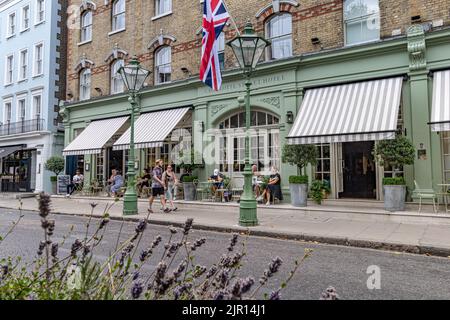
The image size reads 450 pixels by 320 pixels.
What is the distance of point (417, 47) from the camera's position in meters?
10.8

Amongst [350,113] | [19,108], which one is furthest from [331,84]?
[19,108]

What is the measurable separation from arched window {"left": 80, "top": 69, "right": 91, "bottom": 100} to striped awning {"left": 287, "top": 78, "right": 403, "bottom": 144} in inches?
547

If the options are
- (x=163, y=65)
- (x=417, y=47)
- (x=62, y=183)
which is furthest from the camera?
(x=62, y=183)

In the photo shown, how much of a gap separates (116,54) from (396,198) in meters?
15.7

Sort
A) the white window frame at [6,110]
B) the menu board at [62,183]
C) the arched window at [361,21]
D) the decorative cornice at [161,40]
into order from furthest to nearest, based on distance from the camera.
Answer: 1. the white window frame at [6,110]
2. the menu board at [62,183]
3. the decorative cornice at [161,40]
4. the arched window at [361,21]

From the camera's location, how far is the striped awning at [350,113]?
10.5 m

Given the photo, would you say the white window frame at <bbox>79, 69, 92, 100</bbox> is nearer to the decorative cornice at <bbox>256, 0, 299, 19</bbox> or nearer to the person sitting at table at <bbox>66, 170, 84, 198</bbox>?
the person sitting at table at <bbox>66, 170, 84, 198</bbox>

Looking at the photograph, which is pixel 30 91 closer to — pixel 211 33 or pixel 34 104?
pixel 34 104

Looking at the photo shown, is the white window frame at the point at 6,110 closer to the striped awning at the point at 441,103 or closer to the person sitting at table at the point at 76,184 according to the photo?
the person sitting at table at the point at 76,184

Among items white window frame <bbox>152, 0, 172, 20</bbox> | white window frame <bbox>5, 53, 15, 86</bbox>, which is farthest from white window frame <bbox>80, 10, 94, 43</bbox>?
white window frame <bbox>5, 53, 15, 86</bbox>

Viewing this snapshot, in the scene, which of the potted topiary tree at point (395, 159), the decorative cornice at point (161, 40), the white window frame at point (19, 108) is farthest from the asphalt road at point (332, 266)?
the white window frame at point (19, 108)

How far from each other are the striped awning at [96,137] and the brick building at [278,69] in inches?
9.3

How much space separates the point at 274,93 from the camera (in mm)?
13797
